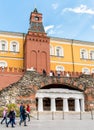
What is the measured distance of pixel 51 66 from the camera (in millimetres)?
44281

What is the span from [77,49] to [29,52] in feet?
37.7

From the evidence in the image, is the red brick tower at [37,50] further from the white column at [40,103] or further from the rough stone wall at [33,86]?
the white column at [40,103]

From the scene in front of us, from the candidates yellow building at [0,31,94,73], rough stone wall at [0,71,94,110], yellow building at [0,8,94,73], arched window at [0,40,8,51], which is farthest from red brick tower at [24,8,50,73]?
rough stone wall at [0,71,94,110]

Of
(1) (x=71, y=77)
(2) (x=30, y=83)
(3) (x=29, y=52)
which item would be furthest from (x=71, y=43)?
(2) (x=30, y=83)

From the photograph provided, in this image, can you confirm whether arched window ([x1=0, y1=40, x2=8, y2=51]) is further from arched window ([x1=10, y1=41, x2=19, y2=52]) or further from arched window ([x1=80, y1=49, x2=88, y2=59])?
arched window ([x1=80, y1=49, x2=88, y2=59])

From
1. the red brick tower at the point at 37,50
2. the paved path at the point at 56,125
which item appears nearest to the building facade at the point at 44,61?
the red brick tower at the point at 37,50

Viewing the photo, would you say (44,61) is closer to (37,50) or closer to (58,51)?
(37,50)

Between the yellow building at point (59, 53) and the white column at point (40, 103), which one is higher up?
the yellow building at point (59, 53)

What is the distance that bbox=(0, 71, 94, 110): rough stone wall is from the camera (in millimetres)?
30500

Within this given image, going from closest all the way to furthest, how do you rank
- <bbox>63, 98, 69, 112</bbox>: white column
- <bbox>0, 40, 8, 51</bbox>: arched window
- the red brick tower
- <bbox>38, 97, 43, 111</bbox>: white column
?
1. <bbox>38, 97, 43, 111</bbox>: white column
2. <bbox>63, 98, 69, 112</bbox>: white column
3. the red brick tower
4. <bbox>0, 40, 8, 51</bbox>: arched window

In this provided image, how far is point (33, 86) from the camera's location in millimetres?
32156

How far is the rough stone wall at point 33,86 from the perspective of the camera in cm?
3050

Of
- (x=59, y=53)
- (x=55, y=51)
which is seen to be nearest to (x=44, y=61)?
(x=55, y=51)

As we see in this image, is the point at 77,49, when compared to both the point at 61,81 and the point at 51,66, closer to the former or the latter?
the point at 51,66
